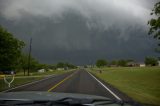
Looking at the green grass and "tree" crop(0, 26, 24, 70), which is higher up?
"tree" crop(0, 26, 24, 70)

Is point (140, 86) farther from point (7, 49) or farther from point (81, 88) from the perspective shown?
point (7, 49)

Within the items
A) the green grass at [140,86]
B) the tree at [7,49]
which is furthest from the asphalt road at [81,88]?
the tree at [7,49]

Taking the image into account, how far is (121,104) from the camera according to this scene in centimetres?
447

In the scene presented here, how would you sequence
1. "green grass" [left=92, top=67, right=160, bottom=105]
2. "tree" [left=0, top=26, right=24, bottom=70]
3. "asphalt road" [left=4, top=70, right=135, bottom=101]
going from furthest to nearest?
"tree" [left=0, top=26, right=24, bottom=70], "asphalt road" [left=4, top=70, right=135, bottom=101], "green grass" [left=92, top=67, right=160, bottom=105]

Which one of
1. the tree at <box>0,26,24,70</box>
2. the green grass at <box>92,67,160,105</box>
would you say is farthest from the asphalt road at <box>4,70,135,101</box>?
the tree at <box>0,26,24,70</box>

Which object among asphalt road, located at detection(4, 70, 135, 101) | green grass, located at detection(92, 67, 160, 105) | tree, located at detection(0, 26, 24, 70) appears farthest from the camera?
tree, located at detection(0, 26, 24, 70)

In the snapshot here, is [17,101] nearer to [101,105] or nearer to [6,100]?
[6,100]

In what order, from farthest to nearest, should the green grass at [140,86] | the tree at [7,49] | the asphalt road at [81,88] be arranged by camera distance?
the tree at [7,49], the asphalt road at [81,88], the green grass at [140,86]

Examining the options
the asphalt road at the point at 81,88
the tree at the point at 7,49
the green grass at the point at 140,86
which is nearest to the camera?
the green grass at the point at 140,86

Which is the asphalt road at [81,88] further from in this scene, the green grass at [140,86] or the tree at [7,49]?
the tree at [7,49]

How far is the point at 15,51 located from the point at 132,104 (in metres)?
51.6

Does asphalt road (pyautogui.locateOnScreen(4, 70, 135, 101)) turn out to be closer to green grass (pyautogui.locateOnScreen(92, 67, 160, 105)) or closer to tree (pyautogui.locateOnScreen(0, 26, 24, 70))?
green grass (pyautogui.locateOnScreen(92, 67, 160, 105))

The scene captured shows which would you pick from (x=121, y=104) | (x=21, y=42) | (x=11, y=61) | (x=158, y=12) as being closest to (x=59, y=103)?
(x=121, y=104)

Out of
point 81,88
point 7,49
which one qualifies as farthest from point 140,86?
point 7,49
